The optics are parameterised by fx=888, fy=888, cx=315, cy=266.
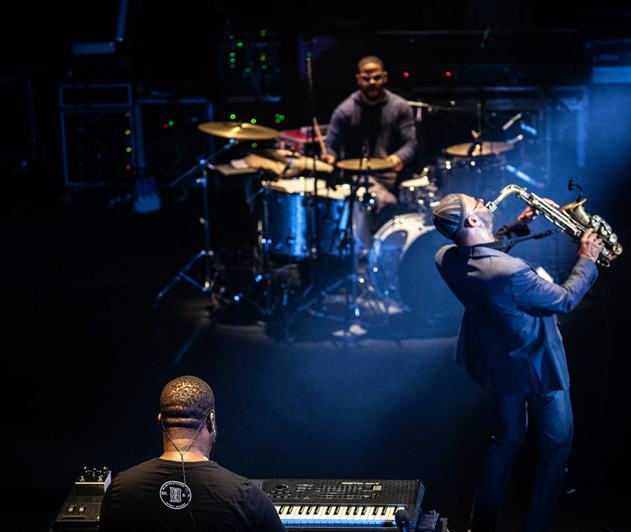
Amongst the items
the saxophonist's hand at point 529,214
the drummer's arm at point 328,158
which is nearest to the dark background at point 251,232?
the drummer's arm at point 328,158

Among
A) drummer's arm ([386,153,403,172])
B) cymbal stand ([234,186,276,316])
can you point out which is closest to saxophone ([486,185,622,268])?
drummer's arm ([386,153,403,172])

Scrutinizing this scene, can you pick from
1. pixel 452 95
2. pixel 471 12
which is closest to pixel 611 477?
pixel 452 95

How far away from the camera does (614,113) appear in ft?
43.3

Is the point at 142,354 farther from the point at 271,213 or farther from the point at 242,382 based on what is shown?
the point at 271,213

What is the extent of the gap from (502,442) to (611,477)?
1091 millimetres

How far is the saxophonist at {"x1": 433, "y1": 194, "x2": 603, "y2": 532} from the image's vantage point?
3996 millimetres

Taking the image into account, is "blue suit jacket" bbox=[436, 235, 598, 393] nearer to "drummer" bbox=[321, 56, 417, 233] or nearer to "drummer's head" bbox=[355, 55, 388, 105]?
"drummer" bbox=[321, 56, 417, 233]

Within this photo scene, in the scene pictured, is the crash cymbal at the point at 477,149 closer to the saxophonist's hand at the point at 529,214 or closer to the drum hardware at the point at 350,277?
the drum hardware at the point at 350,277

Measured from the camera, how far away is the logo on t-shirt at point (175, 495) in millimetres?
2641

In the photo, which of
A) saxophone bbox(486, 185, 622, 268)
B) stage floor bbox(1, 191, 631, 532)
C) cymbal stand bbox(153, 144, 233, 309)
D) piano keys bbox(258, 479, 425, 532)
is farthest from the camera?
cymbal stand bbox(153, 144, 233, 309)

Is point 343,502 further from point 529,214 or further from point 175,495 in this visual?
point 529,214

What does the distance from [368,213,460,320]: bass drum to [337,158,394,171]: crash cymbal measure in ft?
1.54

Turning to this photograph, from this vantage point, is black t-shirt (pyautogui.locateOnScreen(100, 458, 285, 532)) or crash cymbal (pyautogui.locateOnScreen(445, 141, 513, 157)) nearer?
black t-shirt (pyautogui.locateOnScreen(100, 458, 285, 532))

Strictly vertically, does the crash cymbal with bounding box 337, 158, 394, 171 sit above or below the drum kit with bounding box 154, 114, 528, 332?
above
